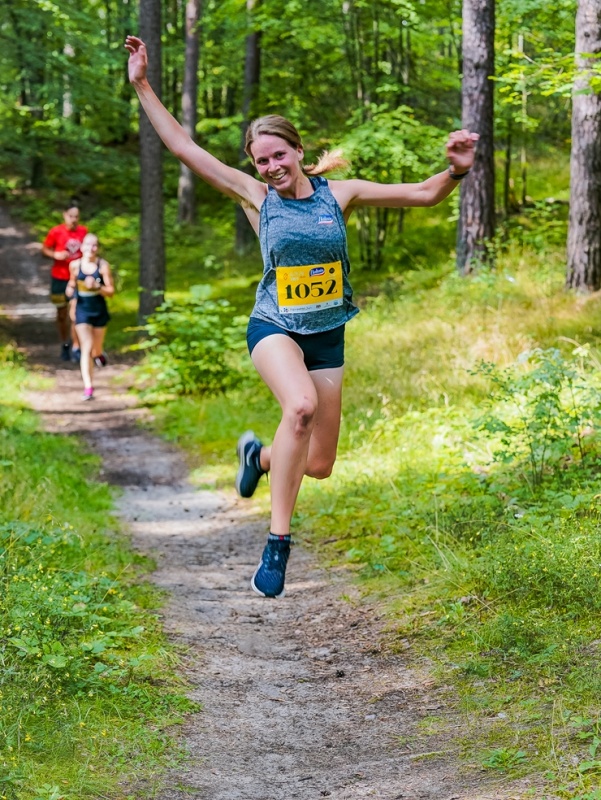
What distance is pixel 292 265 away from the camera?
14.9ft

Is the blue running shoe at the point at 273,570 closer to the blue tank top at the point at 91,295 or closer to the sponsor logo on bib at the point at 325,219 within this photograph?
the sponsor logo on bib at the point at 325,219

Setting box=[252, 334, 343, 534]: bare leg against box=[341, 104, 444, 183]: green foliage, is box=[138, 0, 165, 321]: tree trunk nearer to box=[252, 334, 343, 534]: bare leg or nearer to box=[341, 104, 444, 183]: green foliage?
box=[341, 104, 444, 183]: green foliage

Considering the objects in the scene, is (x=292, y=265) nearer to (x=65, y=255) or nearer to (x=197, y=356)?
(x=197, y=356)

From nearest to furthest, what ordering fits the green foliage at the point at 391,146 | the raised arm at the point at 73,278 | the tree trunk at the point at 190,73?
the raised arm at the point at 73,278 → the green foliage at the point at 391,146 → the tree trunk at the point at 190,73

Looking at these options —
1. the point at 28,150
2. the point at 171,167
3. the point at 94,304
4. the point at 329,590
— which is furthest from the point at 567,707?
the point at 171,167

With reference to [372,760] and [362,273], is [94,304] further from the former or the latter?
[372,760]

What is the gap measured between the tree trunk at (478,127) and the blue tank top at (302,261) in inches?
332

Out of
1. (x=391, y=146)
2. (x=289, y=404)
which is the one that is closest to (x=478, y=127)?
(x=391, y=146)

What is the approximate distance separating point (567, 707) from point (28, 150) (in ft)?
66.3

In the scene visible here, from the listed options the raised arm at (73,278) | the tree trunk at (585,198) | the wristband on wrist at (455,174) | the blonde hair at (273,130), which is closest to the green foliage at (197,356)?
the raised arm at (73,278)

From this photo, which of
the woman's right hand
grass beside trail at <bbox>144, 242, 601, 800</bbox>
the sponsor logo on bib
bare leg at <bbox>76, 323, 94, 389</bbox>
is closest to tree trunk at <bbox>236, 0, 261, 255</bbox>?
bare leg at <bbox>76, 323, 94, 389</bbox>

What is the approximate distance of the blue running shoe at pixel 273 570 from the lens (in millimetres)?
4355

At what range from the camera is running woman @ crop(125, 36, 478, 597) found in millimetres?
4422

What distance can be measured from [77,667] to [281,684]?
1.12m
